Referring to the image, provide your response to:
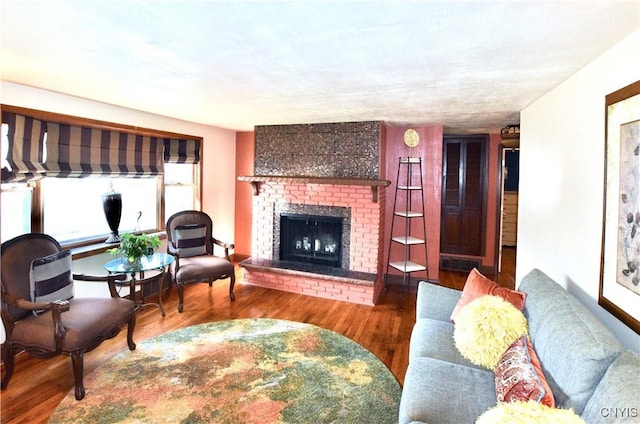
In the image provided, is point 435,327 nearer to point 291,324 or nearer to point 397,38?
point 291,324

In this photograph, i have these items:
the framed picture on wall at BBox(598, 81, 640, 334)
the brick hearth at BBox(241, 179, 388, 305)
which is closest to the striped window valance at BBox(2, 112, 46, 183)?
the brick hearth at BBox(241, 179, 388, 305)

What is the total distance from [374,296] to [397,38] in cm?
317

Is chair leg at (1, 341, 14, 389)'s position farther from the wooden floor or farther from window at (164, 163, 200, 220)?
window at (164, 163, 200, 220)

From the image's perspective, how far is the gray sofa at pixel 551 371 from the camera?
1283 millimetres

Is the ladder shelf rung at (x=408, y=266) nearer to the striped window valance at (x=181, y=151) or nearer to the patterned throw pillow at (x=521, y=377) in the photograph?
the patterned throw pillow at (x=521, y=377)

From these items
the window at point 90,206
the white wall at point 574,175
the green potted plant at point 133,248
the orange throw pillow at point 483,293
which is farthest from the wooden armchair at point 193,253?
the white wall at point 574,175

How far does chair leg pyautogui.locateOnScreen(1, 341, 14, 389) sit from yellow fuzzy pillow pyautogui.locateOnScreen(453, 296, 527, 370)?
3056 millimetres

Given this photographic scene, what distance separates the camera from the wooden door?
5480 millimetres

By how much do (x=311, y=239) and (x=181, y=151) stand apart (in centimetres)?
214

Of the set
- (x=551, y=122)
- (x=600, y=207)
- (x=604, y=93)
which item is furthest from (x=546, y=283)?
(x=551, y=122)

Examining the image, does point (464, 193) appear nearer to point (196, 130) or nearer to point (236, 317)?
point (236, 317)

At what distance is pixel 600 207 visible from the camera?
2008mm

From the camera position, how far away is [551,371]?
168 centimetres

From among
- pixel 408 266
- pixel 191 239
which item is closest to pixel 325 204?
pixel 408 266
